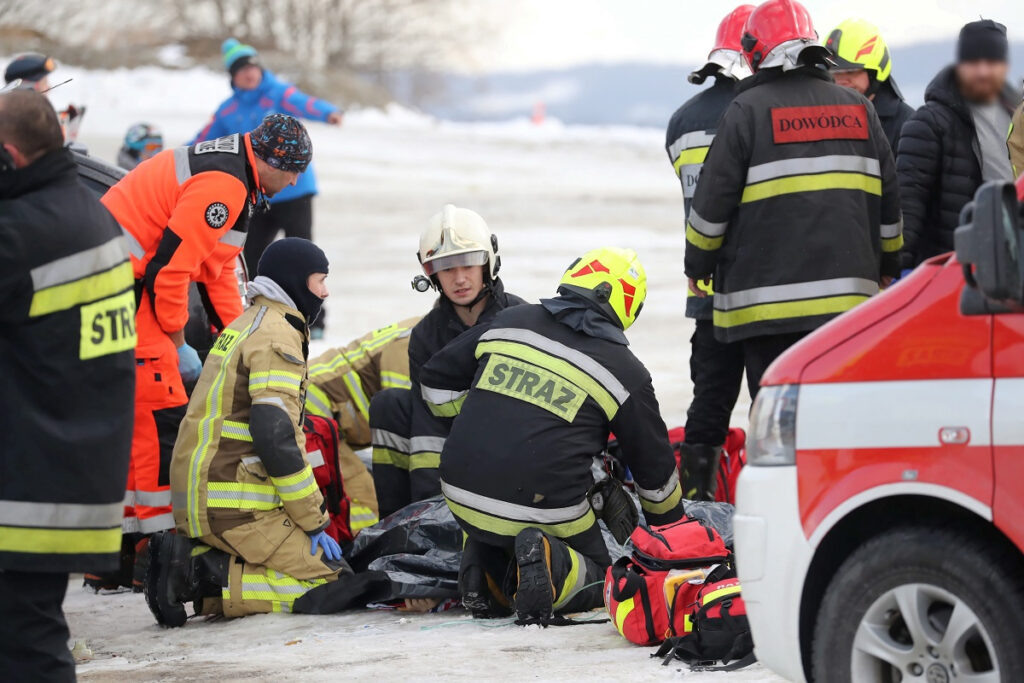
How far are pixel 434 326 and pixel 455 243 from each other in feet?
1.33

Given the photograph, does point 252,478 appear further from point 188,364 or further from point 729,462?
point 729,462

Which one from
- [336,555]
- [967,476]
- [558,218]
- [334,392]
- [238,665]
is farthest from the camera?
[558,218]

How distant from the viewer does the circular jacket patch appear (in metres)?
6.35

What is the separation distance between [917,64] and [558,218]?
18.5m

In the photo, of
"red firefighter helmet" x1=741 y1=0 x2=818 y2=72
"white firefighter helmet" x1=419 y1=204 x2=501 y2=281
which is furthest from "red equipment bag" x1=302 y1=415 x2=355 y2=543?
"red firefighter helmet" x1=741 y1=0 x2=818 y2=72

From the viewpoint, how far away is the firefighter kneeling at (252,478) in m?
5.90

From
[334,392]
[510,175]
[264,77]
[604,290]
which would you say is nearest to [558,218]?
[510,175]

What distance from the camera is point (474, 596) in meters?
5.59

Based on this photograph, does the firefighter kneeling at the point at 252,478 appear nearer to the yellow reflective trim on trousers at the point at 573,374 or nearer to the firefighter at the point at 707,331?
the yellow reflective trim on trousers at the point at 573,374

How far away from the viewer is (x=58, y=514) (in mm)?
3764

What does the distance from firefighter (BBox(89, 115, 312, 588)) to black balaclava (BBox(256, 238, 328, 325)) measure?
427 millimetres

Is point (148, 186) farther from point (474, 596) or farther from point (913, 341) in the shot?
point (913, 341)

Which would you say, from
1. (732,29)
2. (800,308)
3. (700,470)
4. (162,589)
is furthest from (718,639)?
(732,29)

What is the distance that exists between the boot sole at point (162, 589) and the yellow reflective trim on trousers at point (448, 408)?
4.00ft
